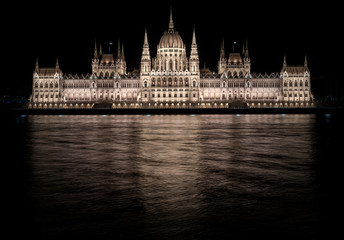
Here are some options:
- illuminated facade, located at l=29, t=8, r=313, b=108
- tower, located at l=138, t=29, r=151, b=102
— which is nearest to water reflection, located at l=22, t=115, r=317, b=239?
tower, located at l=138, t=29, r=151, b=102

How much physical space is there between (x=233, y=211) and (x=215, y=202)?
0.92 m

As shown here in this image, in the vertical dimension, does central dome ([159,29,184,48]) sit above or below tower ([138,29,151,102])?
above

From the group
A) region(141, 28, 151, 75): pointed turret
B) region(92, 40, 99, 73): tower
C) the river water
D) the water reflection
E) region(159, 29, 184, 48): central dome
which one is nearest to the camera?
the river water

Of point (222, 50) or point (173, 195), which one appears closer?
point (173, 195)

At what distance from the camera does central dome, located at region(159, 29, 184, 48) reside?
14438 cm

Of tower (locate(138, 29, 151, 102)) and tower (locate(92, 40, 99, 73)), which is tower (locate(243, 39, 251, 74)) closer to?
tower (locate(138, 29, 151, 102))

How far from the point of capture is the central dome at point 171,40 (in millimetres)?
144375

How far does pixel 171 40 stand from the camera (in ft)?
476

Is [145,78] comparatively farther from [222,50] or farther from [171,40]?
[222,50]

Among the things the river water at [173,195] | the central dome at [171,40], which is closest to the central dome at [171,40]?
the central dome at [171,40]

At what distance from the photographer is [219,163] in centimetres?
1783

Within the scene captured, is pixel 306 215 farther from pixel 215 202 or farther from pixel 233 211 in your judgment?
pixel 215 202

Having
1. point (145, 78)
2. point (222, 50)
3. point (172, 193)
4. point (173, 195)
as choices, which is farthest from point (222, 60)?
point (173, 195)

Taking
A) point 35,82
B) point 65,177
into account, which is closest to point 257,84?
point 35,82
